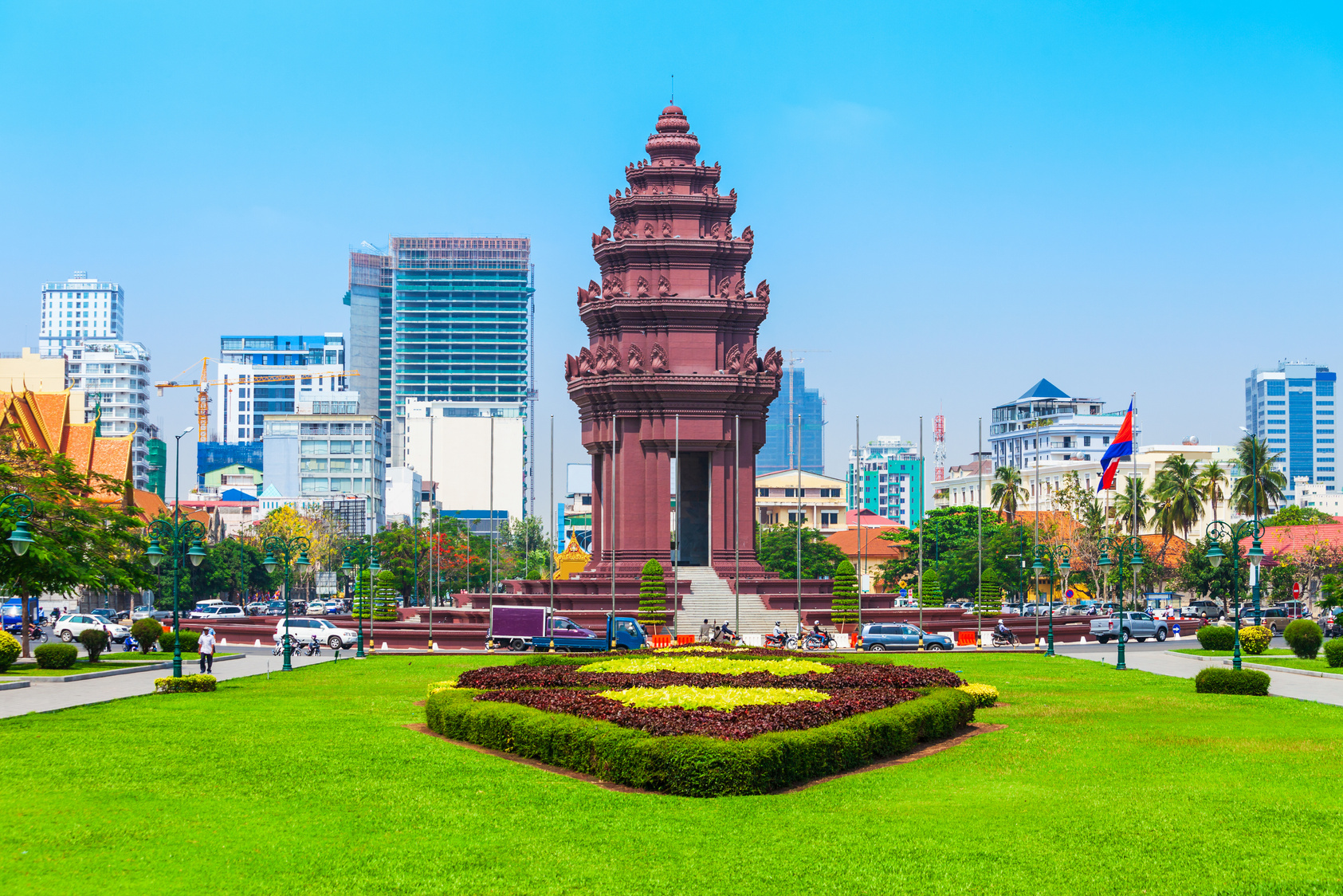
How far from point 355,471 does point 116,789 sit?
602 feet

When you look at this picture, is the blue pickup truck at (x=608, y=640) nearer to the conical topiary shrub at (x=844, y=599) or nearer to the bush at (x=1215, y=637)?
the conical topiary shrub at (x=844, y=599)

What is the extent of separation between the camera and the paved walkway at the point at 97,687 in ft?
107

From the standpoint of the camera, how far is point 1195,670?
153 feet

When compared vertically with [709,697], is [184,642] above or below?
below

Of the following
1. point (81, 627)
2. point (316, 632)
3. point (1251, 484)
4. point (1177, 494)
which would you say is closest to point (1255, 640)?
point (316, 632)

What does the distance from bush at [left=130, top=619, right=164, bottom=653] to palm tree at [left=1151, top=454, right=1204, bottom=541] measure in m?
81.2

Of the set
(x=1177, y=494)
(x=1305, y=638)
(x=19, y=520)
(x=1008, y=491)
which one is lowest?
(x=1305, y=638)

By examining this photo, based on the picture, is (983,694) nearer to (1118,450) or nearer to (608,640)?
(608,640)

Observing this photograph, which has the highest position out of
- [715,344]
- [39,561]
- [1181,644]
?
[715,344]

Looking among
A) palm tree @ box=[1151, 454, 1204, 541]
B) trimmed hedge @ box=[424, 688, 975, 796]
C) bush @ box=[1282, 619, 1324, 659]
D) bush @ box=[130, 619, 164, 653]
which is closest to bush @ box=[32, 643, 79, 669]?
bush @ box=[130, 619, 164, 653]

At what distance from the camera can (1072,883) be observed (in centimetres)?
1426

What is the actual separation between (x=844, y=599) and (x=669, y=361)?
1449 centimetres

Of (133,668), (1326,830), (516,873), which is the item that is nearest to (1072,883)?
(1326,830)

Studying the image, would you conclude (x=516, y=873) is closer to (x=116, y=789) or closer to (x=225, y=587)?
(x=116, y=789)
